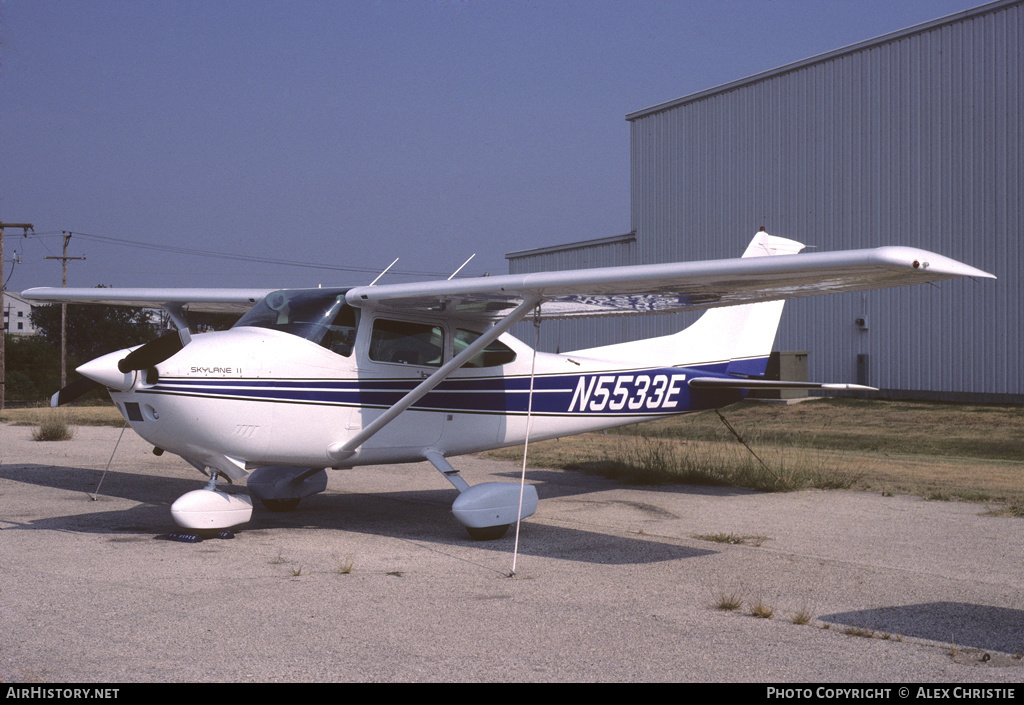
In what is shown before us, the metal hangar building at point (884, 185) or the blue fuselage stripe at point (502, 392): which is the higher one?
the metal hangar building at point (884, 185)

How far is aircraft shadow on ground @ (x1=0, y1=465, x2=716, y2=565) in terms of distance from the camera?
7.44m

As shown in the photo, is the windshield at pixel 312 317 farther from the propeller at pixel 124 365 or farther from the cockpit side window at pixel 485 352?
the cockpit side window at pixel 485 352

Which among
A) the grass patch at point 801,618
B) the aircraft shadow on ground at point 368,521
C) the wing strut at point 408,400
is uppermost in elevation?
the wing strut at point 408,400

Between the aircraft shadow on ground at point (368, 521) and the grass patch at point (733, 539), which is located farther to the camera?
the grass patch at point (733, 539)

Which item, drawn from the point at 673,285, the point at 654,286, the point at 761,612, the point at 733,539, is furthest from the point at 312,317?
the point at 761,612

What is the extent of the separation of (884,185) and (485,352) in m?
20.4

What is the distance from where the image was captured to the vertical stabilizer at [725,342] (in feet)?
36.2

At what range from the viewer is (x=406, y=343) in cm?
880

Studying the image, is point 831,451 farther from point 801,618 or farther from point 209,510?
point 209,510

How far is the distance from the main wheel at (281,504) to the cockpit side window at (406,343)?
2164 millimetres

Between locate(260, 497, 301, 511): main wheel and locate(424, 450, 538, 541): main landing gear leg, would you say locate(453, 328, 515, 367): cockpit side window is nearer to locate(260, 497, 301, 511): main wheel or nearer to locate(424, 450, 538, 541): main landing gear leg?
locate(424, 450, 538, 541): main landing gear leg

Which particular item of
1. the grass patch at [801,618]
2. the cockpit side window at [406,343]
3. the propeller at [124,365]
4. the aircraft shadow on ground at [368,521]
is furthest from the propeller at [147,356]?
the grass patch at [801,618]
